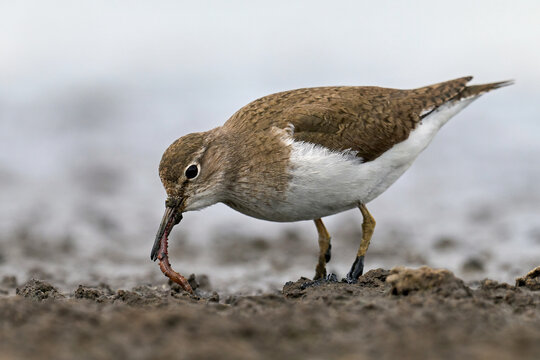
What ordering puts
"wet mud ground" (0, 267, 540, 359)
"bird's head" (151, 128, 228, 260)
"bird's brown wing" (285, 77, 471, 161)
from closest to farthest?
"wet mud ground" (0, 267, 540, 359) → "bird's head" (151, 128, 228, 260) → "bird's brown wing" (285, 77, 471, 161)

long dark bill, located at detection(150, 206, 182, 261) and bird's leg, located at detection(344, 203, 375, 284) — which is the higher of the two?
long dark bill, located at detection(150, 206, 182, 261)

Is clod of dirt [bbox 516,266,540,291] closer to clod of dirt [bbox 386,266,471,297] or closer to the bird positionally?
clod of dirt [bbox 386,266,471,297]

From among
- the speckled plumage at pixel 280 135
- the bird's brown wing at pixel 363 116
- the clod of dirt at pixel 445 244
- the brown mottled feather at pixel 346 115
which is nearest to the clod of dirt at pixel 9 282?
→ the speckled plumage at pixel 280 135

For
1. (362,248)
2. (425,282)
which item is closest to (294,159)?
(362,248)

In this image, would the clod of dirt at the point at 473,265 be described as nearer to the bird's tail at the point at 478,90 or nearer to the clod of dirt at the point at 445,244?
the clod of dirt at the point at 445,244

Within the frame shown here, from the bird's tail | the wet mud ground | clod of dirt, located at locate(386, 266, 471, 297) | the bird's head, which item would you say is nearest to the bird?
the bird's head

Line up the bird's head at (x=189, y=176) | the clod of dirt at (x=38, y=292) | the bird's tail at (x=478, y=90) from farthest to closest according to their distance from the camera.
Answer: the bird's tail at (x=478, y=90), the bird's head at (x=189, y=176), the clod of dirt at (x=38, y=292)
